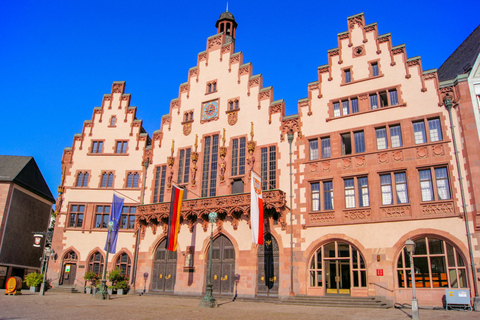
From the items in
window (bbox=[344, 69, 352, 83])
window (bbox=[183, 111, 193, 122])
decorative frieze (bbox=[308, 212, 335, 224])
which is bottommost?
decorative frieze (bbox=[308, 212, 335, 224])

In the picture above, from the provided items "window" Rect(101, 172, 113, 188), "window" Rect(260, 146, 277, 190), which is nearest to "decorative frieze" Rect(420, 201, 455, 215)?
"window" Rect(260, 146, 277, 190)

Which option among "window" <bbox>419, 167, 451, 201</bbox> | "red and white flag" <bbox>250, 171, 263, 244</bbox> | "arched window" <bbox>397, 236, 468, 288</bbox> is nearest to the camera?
"arched window" <bbox>397, 236, 468, 288</bbox>

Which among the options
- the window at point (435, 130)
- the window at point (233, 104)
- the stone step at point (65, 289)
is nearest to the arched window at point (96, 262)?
the stone step at point (65, 289)

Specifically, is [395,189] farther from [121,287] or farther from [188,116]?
[121,287]

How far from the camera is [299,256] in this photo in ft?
96.2

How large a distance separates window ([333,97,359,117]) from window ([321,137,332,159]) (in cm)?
219

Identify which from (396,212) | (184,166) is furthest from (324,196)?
(184,166)

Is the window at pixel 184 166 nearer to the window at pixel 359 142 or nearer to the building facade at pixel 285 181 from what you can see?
the building facade at pixel 285 181

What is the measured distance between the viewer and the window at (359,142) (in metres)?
29.9

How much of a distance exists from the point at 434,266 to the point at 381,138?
9561 mm

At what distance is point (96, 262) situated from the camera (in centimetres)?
3841

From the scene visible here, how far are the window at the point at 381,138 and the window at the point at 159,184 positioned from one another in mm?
20134

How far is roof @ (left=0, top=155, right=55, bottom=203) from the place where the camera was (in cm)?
4567

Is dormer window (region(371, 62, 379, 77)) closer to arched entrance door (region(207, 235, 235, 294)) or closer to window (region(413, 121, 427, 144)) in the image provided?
window (region(413, 121, 427, 144))
